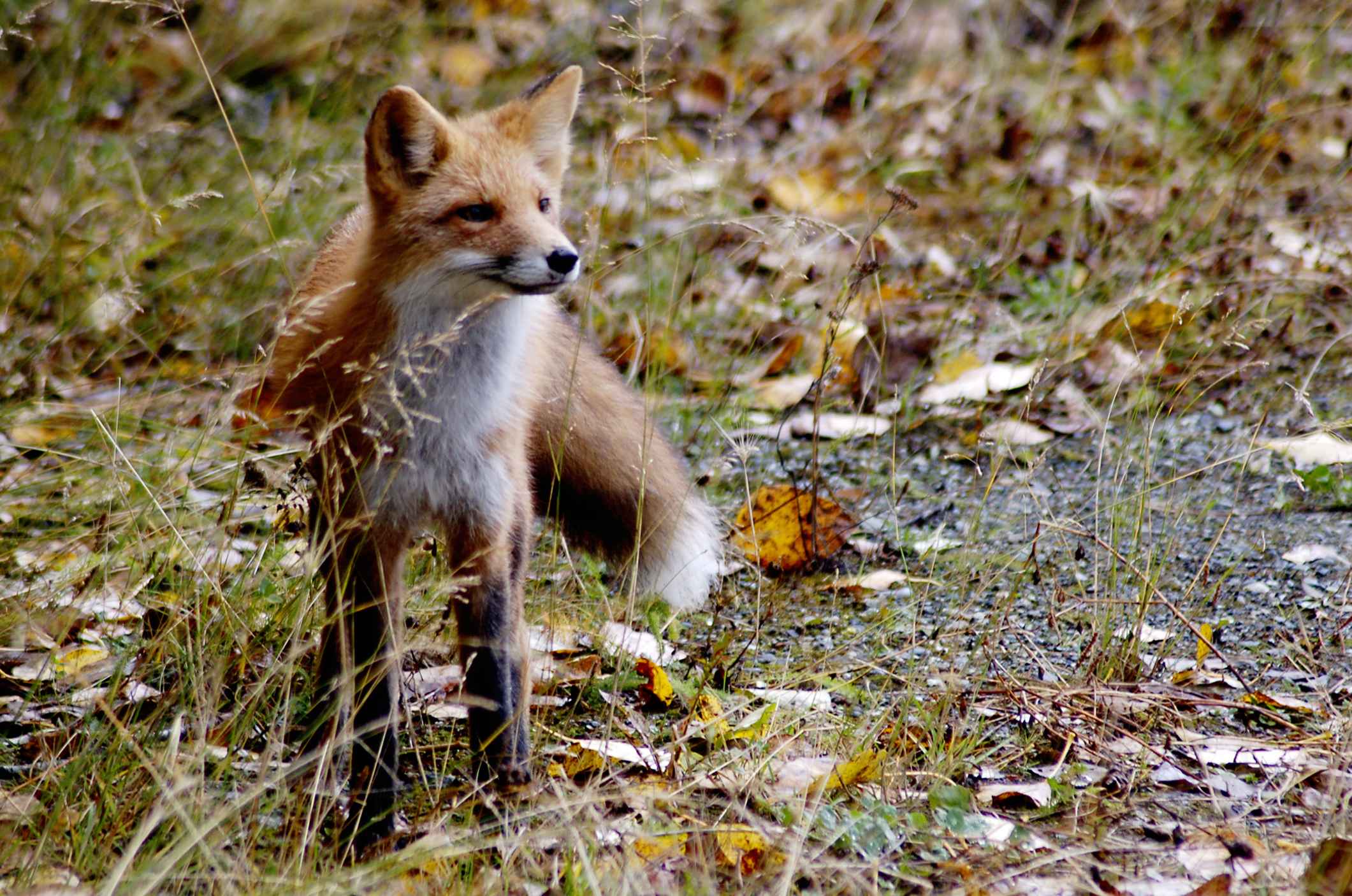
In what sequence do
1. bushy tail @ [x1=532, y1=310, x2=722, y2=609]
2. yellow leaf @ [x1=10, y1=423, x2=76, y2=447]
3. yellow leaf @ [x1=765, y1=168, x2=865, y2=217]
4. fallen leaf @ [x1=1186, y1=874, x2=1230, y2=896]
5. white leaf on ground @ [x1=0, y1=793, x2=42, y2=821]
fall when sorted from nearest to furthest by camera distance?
fallen leaf @ [x1=1186, y1=874, x2=1230, y2=896] → white leaf on ground @ [x1=0, y1=793, x2=42, y2=821] → bushy tail @ [x1=532, y1=310, x2=722, y2=609] → yellow leaf @ [x1=10, y1=423, x2=76, y2=447] → yellow leaf @ [x1=765, y1=168, x2=865, y2=217]

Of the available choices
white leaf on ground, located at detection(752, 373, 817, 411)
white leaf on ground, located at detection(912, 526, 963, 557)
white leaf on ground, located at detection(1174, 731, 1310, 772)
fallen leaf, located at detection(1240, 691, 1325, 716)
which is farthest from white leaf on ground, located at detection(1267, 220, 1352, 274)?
white leaf on ground, located at detection(1174, 731, 1310, 772)

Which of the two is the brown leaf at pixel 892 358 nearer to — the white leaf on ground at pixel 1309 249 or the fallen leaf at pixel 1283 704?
the white leaf on ground at pixel 1309 249

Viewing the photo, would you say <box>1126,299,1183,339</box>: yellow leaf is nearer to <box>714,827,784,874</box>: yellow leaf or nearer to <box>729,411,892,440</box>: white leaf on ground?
<box>729,411,892,440</box>: white leaf on ground

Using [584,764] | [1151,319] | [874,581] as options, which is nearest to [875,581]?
[874,581]

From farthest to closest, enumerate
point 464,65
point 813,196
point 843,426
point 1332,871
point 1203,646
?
1. point 464,65
2. point 813,196
3. point 843,426
4. point 1203,646
5. point 1332,871

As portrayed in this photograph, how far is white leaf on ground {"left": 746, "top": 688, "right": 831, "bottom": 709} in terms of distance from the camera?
3.05 meters

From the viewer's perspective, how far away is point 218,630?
114 inches

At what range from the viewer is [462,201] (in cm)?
285

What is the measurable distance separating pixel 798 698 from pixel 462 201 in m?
1.34

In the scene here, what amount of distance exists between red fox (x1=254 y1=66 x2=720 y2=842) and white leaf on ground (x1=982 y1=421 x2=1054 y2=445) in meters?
1.60

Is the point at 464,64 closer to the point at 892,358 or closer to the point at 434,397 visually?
the point at 892,358

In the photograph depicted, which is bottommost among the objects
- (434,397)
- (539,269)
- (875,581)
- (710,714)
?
(875,581)

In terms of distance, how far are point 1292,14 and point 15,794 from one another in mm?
6905

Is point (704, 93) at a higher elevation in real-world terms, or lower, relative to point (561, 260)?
lower
